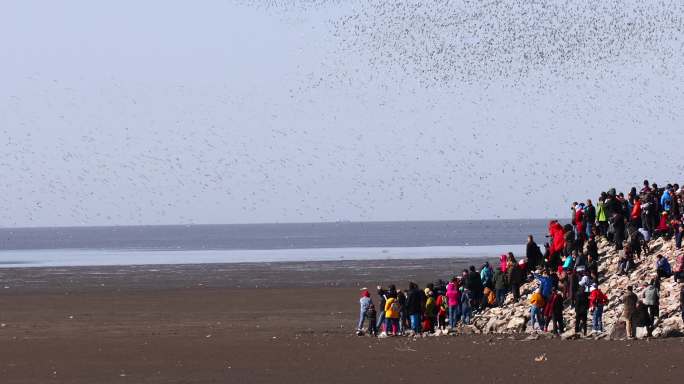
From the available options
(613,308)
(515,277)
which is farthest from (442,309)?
(613,308)

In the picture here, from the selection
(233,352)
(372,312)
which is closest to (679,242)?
(372,312)

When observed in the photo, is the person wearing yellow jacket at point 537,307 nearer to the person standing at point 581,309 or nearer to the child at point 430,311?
the person standing at point 581,309

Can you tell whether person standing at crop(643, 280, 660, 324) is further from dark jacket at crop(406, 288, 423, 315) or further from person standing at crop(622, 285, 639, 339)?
dark jacket at crop(406, 288, 423, 315)

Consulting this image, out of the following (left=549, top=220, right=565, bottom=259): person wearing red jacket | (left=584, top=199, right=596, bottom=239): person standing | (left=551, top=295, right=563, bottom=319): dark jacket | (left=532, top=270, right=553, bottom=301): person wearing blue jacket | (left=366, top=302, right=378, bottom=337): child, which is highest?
(left=584, top=199, right=596, bottom=239): person standing

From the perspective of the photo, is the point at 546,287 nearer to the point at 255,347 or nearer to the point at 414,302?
the point at 414,302

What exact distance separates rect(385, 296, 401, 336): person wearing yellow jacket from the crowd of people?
1.3 inches

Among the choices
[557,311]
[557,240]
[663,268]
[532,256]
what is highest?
[557,240]

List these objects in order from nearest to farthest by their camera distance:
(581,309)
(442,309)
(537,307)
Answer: (581,309) → (537,307) → (442,309)

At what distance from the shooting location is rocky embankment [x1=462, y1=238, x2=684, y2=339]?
35.0m

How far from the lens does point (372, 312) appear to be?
127 ft

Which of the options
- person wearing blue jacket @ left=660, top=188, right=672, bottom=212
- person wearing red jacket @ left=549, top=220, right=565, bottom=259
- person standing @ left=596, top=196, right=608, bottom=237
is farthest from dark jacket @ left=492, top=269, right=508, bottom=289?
person wearing blue jacket @ left=660, top=188, right=672, bottom=212

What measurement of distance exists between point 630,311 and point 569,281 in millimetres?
3108

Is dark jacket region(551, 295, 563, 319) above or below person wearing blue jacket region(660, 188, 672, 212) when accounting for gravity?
below

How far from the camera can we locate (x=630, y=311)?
112 feet
